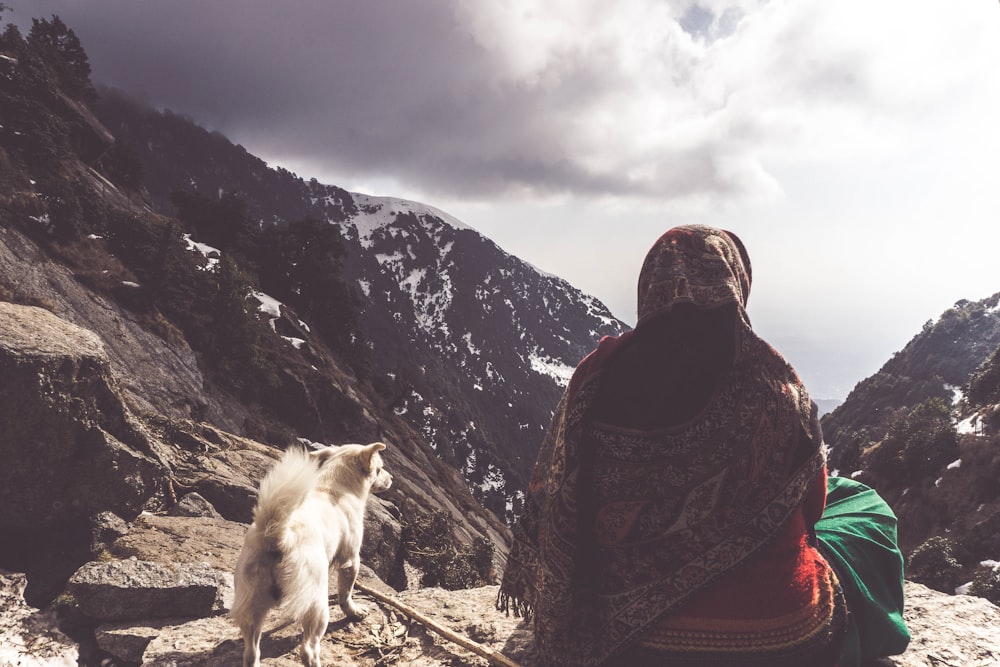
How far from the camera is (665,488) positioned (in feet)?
7.88

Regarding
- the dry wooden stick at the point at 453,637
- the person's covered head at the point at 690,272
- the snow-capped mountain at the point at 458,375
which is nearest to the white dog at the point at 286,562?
the dry wooden stick at the point at 453,637

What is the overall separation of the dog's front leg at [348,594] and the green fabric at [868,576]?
12.6 ft

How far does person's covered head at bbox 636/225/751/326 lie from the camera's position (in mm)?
2506

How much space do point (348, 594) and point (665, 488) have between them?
3443 mm

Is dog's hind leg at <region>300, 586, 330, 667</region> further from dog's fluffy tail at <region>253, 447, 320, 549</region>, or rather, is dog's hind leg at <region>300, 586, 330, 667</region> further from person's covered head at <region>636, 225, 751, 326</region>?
person's covered head at <region>636, 225, 751, 326</region>

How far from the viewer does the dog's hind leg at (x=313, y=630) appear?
3.50 m

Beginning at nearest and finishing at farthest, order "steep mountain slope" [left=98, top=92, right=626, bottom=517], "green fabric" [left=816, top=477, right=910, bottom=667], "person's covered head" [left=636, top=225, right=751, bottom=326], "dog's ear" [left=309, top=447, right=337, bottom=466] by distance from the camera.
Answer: "person's covered head" [left=636, top=225, right=751, bottom=326], "green fabric" [left=816, top=477, right=910, bottom=667], "dog's ear" [left=309, top=447, right=337, bottom=466], "steep mountain slope" [left=98, top=92, right=626, bottom=517]

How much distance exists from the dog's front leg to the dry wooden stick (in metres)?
0.21

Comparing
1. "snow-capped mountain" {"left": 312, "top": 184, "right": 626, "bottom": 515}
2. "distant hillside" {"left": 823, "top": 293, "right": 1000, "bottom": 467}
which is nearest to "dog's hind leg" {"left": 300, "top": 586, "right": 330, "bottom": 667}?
"snow-capped mountain" {"left": 312, "top": 184, "right": 626, "bottom": 515}

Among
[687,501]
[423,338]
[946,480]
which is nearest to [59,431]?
[687,501]

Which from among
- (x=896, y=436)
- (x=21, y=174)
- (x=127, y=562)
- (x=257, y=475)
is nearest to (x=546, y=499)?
(x=127, y=562)

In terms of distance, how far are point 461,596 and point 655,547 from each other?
3183 millimetres

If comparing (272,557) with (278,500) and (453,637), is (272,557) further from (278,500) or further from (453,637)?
(453,637)

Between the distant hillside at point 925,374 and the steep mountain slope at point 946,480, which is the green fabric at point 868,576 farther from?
the distant hillside at point 925,374
